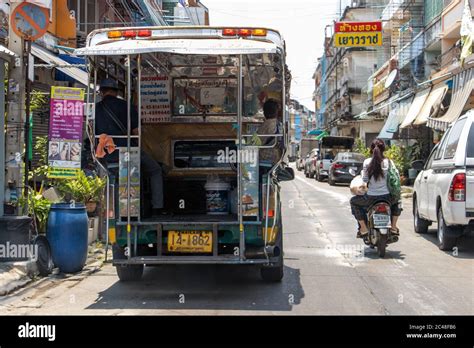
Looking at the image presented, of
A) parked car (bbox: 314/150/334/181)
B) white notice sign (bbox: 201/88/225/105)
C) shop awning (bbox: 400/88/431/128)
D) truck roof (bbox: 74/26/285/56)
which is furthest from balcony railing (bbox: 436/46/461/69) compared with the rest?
truck roof (bbox: 74/26/285/56)

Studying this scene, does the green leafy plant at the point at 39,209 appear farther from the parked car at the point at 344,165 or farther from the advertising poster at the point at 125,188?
the parked car at the point at 344,165

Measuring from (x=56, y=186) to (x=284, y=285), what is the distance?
507 cm

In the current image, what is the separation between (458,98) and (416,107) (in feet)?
17.3

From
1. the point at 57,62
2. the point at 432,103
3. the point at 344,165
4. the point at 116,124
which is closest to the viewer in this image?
the point at 116,124

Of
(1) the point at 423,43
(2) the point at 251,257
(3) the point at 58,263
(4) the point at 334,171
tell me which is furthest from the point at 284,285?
(1) the point at 423,43

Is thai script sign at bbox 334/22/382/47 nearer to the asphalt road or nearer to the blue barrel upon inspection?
the asphalt road

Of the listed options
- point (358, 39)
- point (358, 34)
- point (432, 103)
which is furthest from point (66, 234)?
point (358, 39)

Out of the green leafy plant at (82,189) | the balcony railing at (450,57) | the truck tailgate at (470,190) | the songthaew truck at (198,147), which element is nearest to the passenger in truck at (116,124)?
the songthaew truck at (198,147)

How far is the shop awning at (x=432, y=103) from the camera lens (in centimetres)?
2075

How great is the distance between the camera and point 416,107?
24016 mm

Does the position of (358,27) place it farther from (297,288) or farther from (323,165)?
(297,288)

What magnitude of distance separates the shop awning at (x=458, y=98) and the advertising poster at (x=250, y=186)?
1208cm

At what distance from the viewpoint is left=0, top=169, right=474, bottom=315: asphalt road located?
6.43 metres

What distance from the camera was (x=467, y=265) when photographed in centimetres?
898
